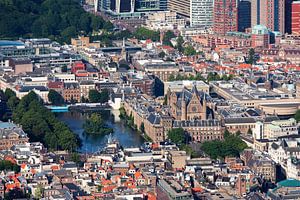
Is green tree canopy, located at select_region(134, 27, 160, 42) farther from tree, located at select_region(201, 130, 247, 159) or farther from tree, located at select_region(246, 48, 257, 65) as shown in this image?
tree, located at select_region(201, 130, 247, 159)

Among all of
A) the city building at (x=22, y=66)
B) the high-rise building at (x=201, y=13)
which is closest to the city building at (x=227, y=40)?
the high-rise building at (x=201, y=13)

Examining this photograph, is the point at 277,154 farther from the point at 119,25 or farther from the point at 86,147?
the point at 119,25

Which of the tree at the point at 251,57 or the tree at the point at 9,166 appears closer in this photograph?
the tree at the point at 9,166

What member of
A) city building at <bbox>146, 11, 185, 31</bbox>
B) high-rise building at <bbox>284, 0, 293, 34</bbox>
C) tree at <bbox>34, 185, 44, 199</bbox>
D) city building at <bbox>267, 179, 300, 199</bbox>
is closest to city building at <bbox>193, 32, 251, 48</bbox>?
high-rise building at <bbox>284, 0, 293, 34</bbox>

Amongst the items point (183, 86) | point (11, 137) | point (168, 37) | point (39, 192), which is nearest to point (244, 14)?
point (168, 37)

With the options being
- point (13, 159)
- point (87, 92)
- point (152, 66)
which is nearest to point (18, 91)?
point (87, 92)

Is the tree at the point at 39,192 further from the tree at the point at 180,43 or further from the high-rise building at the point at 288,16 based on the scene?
the high-rise building at the point at 288,16
